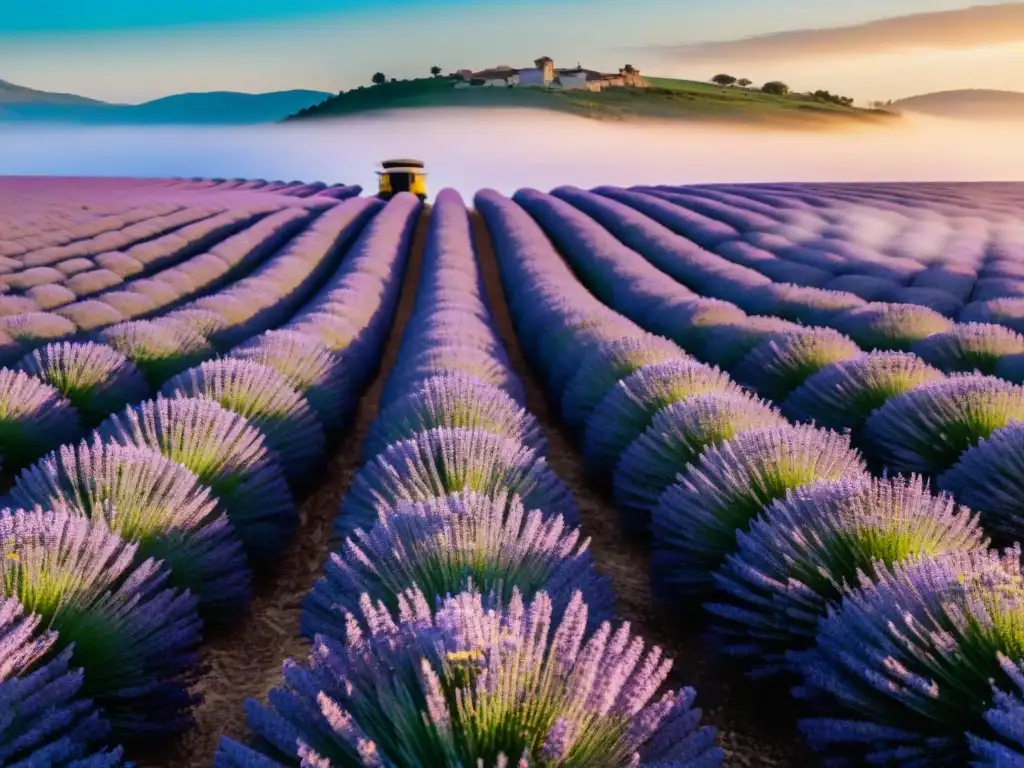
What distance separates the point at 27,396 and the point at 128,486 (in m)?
2.44

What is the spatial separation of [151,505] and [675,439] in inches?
75.0

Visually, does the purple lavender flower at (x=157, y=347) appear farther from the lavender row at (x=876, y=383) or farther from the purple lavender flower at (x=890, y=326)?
the purple lavender flower at (x=890, y=326)

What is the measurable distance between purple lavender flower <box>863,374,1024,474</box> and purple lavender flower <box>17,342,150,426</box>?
415 cm

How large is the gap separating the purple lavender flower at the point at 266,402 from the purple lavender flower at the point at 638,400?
1.39 m

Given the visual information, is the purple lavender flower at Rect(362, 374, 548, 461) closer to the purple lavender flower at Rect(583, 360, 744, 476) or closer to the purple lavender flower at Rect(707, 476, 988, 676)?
the purple lavender flower at Rect(583, 360, 744, 476)

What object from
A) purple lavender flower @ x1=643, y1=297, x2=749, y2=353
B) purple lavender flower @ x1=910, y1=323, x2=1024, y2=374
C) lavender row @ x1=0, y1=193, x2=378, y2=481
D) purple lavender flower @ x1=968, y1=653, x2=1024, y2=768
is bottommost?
purple lavender flower @ x1=643, y1=297, x2=749, y2=353

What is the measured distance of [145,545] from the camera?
2.71 meters

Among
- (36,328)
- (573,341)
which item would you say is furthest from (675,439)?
(36,328)

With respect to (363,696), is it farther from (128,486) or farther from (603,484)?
(603,484)

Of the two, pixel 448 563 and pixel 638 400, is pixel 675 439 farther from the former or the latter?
pixel 448 563

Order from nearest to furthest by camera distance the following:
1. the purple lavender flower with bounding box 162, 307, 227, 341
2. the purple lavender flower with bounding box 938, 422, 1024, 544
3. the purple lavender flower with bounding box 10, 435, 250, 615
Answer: the purple lavender flower with bounding box 10, 435, 250, 615 → the purple lavender flower with bounding box 938, 422, 1024, 544 → the purple lavender flower with bounding box 162, 307, 227, 341

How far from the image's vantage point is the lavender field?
1659 mm

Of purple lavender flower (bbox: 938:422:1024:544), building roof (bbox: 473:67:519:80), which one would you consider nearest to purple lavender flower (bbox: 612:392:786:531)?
purple lavender flower (bbox: 938:422:1024:544)

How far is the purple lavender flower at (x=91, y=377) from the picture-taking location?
5.22 metres
